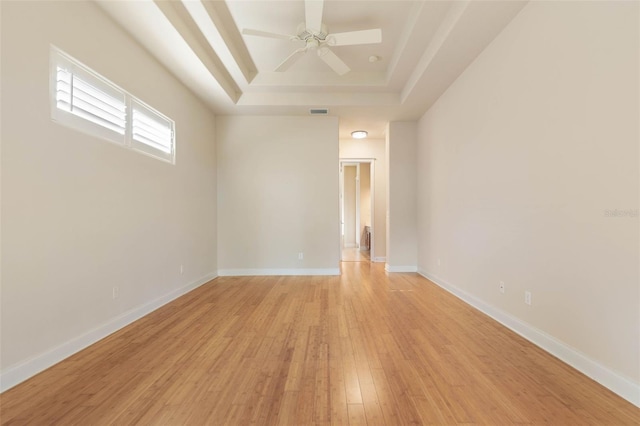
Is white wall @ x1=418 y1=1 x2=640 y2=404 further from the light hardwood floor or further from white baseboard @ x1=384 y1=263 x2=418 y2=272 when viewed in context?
white baseboard @ x1=384 y1=263 x2=418 y2=272

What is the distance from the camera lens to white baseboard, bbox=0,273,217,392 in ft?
5.16

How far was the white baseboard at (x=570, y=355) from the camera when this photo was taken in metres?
1.46

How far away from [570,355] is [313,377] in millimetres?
1753

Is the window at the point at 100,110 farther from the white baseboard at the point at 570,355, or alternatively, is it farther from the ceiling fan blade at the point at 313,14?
the white baseboard at the point at 570,355

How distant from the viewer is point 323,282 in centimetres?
422

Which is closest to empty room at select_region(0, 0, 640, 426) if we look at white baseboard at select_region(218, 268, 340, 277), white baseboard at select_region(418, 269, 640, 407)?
white baseboard at select_region(418, 269, 640, 407)

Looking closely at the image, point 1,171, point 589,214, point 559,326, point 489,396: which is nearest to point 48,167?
point 1,171

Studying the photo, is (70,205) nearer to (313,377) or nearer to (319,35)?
(313,377)

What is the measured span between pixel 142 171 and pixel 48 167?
0.99 metres

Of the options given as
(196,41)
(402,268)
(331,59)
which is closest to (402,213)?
(402,268)

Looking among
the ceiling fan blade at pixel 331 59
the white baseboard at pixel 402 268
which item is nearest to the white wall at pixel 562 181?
the ceiling fan blade at pixel 331 59

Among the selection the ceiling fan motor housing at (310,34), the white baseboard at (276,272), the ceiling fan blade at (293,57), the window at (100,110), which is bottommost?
the white baseboard at (276,272)

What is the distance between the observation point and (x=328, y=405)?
1.42 metres

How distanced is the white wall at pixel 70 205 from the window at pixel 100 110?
0.07 meters
